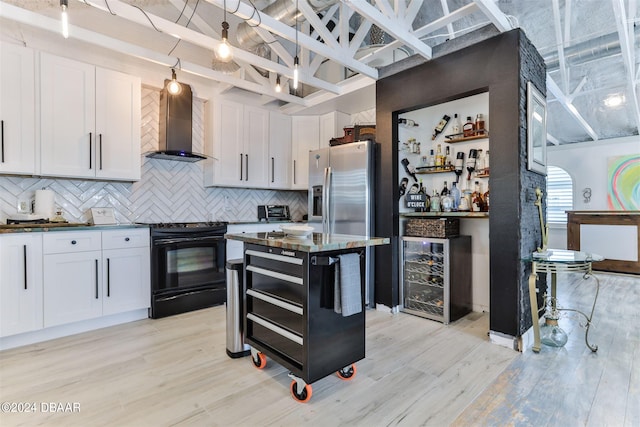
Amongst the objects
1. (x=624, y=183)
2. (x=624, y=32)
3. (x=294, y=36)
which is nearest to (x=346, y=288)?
(x=294, y=36)

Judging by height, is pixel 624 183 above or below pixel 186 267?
above

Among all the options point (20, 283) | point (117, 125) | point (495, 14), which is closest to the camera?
point (495, 14)

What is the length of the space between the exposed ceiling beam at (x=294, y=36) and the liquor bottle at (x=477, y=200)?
1686 mm

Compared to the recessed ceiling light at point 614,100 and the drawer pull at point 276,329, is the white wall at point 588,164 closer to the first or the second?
the recessed ceiling light at point 614,100

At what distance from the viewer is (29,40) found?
3.19 metres

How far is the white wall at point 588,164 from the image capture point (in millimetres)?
6691

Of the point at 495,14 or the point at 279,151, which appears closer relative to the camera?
the point at 495,14

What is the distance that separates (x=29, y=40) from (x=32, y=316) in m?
2.61

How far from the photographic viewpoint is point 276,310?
219cm

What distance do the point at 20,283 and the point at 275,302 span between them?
7.26 ft

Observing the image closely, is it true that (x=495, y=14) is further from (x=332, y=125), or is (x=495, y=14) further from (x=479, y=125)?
(x=332, y=125)

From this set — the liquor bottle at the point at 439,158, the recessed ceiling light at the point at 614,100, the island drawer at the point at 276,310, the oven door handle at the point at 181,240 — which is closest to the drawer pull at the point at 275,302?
the island drawer at the point at 276,310

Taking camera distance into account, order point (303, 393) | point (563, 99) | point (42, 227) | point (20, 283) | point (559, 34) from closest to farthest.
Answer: point (303, 393)
point (20, 283)
point (42, 227)
point (559, 34)
point (563, 99)

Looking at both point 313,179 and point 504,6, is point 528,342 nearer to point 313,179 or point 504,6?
point 313,179
